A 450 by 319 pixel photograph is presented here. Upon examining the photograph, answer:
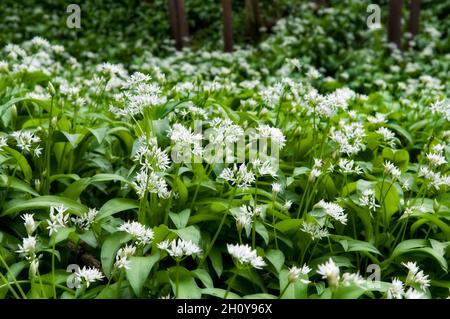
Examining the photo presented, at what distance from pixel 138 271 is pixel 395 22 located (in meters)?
6.19

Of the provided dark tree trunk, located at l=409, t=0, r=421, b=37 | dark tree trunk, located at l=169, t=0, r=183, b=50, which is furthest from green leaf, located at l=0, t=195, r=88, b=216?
dark tree trunk, located at l=409, t=0, r=421, b=37

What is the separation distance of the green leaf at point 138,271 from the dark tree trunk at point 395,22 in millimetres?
5923

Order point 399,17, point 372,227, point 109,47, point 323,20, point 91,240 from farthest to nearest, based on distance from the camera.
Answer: point 109,47, point 323,20, point 399,17, point 372,227, point 91,240

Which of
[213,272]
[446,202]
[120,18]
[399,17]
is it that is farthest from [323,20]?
[213,272]

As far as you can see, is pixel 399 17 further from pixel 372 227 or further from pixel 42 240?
pixel 42 240

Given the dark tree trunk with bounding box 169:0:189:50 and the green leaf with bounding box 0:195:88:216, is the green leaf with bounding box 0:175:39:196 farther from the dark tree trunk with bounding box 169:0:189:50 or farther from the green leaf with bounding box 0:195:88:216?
the dark tree trunk with bounding box 169:0:189:50

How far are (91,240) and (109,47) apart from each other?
22.6 ft

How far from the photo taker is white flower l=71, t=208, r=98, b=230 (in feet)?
6.72

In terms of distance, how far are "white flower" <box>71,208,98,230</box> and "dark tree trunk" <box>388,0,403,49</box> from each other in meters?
5.74

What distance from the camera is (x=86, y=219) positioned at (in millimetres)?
2080

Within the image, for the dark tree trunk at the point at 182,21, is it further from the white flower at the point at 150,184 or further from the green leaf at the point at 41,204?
the white flower at the point at 150,184

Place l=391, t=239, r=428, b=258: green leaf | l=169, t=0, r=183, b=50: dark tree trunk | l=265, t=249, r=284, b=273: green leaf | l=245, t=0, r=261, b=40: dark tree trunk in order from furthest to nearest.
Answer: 1. l=245, t=0, r=261, b=40: dark tree trunk
2. l=169, t=0, r=183, b=50: dark tree trunk
3. l=391, t=239, r=428, b=258: green leaf
4. l=265, t=249, r=284, b=273: green leaf

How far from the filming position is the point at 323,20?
798 centimetres

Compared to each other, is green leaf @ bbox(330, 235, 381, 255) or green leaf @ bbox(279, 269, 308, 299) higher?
green leaf @ bbox(330, 235, 381, 255)
